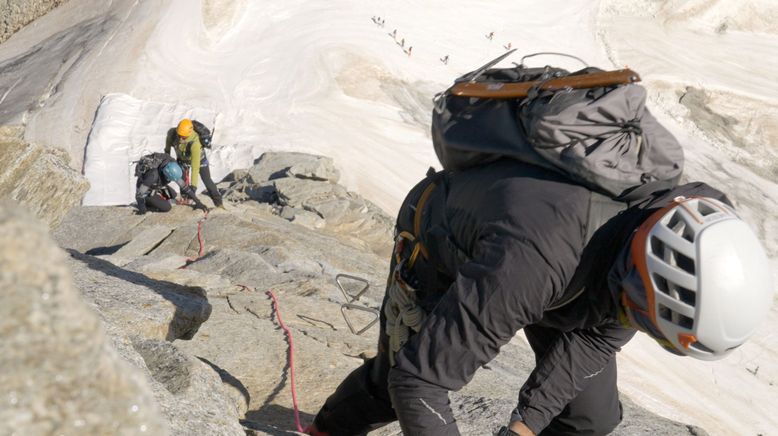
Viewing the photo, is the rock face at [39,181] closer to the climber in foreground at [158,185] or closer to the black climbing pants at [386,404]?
the black climbing pants at [386,404]

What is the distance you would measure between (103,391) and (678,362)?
15679 mm

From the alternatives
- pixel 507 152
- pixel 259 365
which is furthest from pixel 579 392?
pixel 259 365

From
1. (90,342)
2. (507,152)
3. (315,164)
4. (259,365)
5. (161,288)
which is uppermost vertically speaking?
(90,342)

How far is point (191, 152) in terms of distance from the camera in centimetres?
1573

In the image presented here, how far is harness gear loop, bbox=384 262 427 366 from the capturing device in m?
3.83

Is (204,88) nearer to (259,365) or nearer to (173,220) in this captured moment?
(173,220)

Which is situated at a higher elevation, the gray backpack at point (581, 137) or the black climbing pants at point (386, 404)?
the gray backpack at point (581, 137)

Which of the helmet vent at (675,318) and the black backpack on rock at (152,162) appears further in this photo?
the black backpack on rock at (152,162)

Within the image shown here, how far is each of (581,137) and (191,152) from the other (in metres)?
13.6

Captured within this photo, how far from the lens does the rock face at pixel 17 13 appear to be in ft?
102

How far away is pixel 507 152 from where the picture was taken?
3289 mm

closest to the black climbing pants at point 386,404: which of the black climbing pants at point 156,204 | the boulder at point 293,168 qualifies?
the black climbing pants at point 156,204

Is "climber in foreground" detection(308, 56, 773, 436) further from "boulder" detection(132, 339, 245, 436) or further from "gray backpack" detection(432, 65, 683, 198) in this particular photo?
"boulder" detection(132, 339, 245, 436)

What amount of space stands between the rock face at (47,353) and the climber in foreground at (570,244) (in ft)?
5.15
